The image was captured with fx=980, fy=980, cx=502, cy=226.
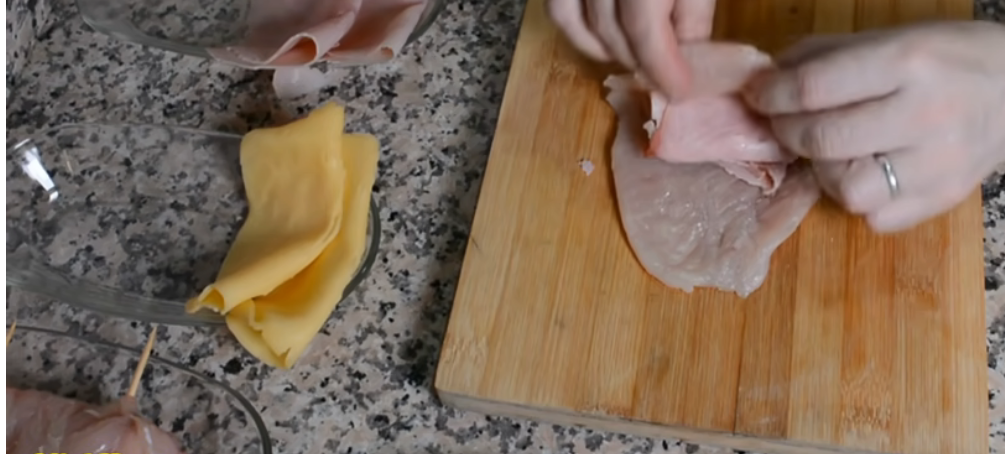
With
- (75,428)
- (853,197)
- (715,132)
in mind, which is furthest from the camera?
(715,132)

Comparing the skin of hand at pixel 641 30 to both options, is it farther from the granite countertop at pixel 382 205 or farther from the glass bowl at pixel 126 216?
the glass bowl at pixel 126 216

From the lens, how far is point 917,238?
1049 mm

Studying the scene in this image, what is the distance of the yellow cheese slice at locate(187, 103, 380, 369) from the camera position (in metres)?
0.98

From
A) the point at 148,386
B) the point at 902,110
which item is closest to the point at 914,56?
the point at 902,110

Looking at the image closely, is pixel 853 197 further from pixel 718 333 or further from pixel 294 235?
pixel 294 235

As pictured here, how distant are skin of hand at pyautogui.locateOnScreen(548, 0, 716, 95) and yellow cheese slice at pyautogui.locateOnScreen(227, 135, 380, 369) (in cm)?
30

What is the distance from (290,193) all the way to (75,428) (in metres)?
0.32

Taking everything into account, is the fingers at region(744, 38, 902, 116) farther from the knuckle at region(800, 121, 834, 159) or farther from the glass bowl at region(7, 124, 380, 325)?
the glass bowl at region(7, 124, 380, 325)

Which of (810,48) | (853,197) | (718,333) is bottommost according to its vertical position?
(718,333)

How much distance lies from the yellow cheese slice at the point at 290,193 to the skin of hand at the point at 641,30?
0.91ft

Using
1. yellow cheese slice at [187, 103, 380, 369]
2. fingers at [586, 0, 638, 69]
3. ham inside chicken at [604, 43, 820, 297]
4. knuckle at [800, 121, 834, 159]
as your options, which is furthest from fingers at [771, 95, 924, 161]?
yellow cheese slice at [187, 103, 380, 369]

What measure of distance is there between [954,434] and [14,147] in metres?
1.02

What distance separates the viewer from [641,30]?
101 cm

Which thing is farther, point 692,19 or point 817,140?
point 692,19
